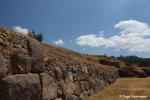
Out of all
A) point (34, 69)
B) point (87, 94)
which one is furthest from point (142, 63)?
point (34, 69)

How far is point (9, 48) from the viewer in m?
9.94

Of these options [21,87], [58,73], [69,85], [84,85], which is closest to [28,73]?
[21,87]

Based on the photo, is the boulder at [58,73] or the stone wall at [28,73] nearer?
the stone wall at [28,73]

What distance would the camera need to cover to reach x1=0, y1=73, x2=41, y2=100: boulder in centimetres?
918

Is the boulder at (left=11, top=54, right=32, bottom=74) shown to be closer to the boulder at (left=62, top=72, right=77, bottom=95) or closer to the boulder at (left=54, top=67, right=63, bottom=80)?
the boulder at (left=54, top=67, right=63, bottom=80)

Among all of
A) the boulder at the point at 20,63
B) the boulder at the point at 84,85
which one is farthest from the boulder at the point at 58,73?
the boulder at the point at 84,85

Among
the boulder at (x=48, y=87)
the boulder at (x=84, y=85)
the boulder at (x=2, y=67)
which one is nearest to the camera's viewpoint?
the boulder at (x=2, y=67)

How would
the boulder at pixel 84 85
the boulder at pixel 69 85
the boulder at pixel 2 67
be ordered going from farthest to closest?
the boulder at pixel 84 85
the boulder at pixel 69 85
the boulder at pixel 2 67

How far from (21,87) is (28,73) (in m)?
0.79

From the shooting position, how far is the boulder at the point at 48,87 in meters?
10.9

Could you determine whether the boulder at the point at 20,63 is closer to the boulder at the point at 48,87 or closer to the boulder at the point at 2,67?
the boulder at the point at 2,67

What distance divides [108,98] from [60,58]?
13.1ft

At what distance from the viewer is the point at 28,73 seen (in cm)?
1020

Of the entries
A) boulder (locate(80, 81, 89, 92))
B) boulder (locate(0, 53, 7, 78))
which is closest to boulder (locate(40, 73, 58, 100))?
boulder (locate(0, 53, 7, 78))
